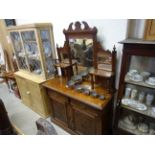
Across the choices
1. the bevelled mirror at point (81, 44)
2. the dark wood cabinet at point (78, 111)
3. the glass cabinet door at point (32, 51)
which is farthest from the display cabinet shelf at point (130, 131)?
the glass cabinet door at point (32, 51)

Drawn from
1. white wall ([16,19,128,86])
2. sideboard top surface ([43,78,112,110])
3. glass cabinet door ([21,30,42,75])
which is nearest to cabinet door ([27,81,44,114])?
glass cabinet door ([21,30,42,75])

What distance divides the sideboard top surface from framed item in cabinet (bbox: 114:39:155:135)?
0.64 feet

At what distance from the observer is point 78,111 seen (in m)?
1.65

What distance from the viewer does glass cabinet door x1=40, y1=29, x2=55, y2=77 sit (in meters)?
2.01

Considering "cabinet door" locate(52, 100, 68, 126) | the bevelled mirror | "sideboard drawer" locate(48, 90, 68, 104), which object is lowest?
"cabinet door" locate(52, 100, 68, 126)

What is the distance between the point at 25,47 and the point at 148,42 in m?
2.00

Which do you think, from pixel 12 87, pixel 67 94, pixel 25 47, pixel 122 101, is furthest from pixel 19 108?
pixel 122 101

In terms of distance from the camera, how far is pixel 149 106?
1379 mm

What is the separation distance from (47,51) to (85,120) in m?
1.30

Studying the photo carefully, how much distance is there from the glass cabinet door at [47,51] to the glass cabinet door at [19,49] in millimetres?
567

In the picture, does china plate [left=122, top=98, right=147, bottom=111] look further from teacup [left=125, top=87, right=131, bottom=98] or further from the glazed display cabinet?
the glazed display cabinet

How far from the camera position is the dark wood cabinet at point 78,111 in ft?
4.74

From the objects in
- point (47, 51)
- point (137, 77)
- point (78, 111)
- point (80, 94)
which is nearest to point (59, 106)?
point (78, 111)

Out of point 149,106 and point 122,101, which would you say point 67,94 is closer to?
point 122,101
